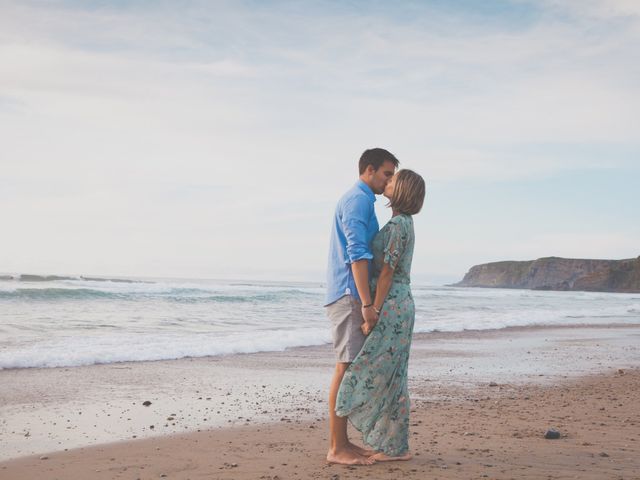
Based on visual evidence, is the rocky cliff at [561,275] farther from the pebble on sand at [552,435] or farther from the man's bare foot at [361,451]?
the man's bare foot at [361,451]

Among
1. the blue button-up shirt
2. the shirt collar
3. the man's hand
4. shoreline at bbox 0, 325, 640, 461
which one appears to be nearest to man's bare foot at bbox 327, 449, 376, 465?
the man's hand

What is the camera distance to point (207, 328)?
14.2 m

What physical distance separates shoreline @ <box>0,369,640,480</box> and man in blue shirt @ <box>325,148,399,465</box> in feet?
0.95

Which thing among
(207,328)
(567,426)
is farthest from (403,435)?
(207,328)

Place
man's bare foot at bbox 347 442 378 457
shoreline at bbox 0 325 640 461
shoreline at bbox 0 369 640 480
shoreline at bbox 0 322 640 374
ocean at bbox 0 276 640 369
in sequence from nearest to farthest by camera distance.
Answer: shoreline at bbox 0 369 640 480, man's bare foot at bbox 347 442 378 457, shoreline at bbox 0 325 640 461, shoreline at bbox 0 322 640 374, ocean at bbox 0 276 640 369

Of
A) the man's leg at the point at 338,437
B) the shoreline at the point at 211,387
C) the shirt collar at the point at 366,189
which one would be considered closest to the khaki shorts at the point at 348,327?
the man's leg at the point at 338,437

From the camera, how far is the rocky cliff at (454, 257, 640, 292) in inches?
2938

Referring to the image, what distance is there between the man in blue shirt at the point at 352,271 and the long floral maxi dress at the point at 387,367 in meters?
0.09

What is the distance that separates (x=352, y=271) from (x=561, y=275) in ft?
295

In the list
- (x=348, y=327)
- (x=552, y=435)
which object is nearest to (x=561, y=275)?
(x=552, y=435)

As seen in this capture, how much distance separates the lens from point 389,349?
414 centimetres

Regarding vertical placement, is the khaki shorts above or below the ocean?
above

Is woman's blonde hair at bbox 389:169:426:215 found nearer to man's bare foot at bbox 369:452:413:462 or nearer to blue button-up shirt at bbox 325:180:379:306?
blue button-up shirt at bbox 325:180:379:306

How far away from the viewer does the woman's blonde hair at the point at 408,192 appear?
4156 millimetres
